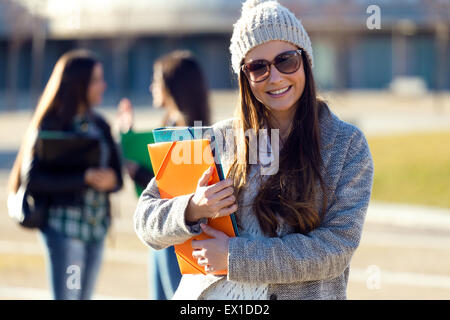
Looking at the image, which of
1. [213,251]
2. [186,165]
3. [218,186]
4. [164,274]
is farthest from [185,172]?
[164,274]

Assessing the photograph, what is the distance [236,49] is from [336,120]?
0.45m

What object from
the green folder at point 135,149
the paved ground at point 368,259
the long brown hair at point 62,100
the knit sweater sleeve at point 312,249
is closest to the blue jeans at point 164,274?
the green folder at point 135,149

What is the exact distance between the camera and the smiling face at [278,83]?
8.63 feet

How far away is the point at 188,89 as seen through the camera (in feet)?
14.7

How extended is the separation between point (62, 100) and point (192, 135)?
2340 mm

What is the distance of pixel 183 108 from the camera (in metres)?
4.47

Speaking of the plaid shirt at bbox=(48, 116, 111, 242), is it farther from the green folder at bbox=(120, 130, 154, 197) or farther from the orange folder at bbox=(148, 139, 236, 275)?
the orange folder at bbox=(148, 139, 236, 275)

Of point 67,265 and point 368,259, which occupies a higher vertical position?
point 67,265

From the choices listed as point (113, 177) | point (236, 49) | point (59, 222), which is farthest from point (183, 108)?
point (236, 49)

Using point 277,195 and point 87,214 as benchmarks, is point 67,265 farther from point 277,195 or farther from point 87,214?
point 277,195

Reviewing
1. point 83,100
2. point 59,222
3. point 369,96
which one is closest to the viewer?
point 59,222

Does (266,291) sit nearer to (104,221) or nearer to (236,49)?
(236,49)

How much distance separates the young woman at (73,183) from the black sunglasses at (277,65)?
84.5 inches

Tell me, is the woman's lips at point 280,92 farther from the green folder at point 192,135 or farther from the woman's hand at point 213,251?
the woman's hand at point 213,251
